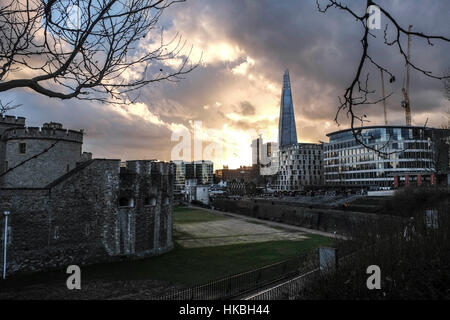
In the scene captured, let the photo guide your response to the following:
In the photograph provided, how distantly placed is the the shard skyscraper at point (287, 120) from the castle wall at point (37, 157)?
14148cm

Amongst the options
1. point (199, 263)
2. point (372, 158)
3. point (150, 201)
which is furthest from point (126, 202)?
point (372, 158)

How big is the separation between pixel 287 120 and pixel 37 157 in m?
150

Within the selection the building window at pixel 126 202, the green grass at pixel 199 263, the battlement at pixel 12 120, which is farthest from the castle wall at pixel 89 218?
the battlement at pixel 12 120

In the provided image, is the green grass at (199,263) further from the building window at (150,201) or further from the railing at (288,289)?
the railing at (288,289)

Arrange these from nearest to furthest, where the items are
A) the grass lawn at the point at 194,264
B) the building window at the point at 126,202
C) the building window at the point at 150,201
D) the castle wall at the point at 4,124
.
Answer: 1. the grass lawn at the point at 194,264
2. the building window at the point at 126,202
3. the building window at the point at 150,201
4. the castle wall at the point at 4,124

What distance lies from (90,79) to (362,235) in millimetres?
16417

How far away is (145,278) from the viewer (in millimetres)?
17656

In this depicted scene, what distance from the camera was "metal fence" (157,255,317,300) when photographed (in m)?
13.7

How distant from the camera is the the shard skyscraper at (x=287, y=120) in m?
161

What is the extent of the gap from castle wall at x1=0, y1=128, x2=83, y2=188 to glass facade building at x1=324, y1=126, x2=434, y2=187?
64683 mm

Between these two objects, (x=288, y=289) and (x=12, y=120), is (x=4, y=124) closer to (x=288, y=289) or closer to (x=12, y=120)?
(x=12, y=120)

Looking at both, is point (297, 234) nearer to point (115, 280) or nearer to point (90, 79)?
point (115, 280)

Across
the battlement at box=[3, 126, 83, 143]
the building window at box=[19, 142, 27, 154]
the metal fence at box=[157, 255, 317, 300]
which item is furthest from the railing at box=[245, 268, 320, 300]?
the building window at box=[19, 142, 27, 154]
